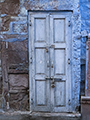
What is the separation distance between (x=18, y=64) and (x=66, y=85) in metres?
1.01

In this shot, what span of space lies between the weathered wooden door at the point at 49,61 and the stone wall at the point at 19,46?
103 mm

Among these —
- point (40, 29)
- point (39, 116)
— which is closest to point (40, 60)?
point (40, 29)

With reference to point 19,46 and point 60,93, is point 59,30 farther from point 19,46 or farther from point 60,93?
point 60,93

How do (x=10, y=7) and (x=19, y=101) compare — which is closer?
(x=10, y=7)

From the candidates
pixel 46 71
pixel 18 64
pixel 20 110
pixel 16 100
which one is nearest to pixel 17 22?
pixel 18 64

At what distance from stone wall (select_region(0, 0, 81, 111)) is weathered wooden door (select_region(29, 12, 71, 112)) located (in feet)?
0.34

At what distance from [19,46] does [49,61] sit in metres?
0.64

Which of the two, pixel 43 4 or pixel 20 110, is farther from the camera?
pixel 20 110

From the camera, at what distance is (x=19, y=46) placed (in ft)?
9.47

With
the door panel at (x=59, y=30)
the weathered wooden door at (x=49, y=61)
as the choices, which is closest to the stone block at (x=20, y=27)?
the weathered wooden door at (x=49, y=61)

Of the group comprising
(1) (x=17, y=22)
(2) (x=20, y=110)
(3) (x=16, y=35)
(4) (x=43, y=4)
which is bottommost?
(2) (x=20, y=110)

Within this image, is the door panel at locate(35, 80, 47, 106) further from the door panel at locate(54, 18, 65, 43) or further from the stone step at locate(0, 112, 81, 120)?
the door panel at locate(54, 18, 65, 43)

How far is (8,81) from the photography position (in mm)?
2949

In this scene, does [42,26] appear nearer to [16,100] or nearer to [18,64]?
[18,64]
